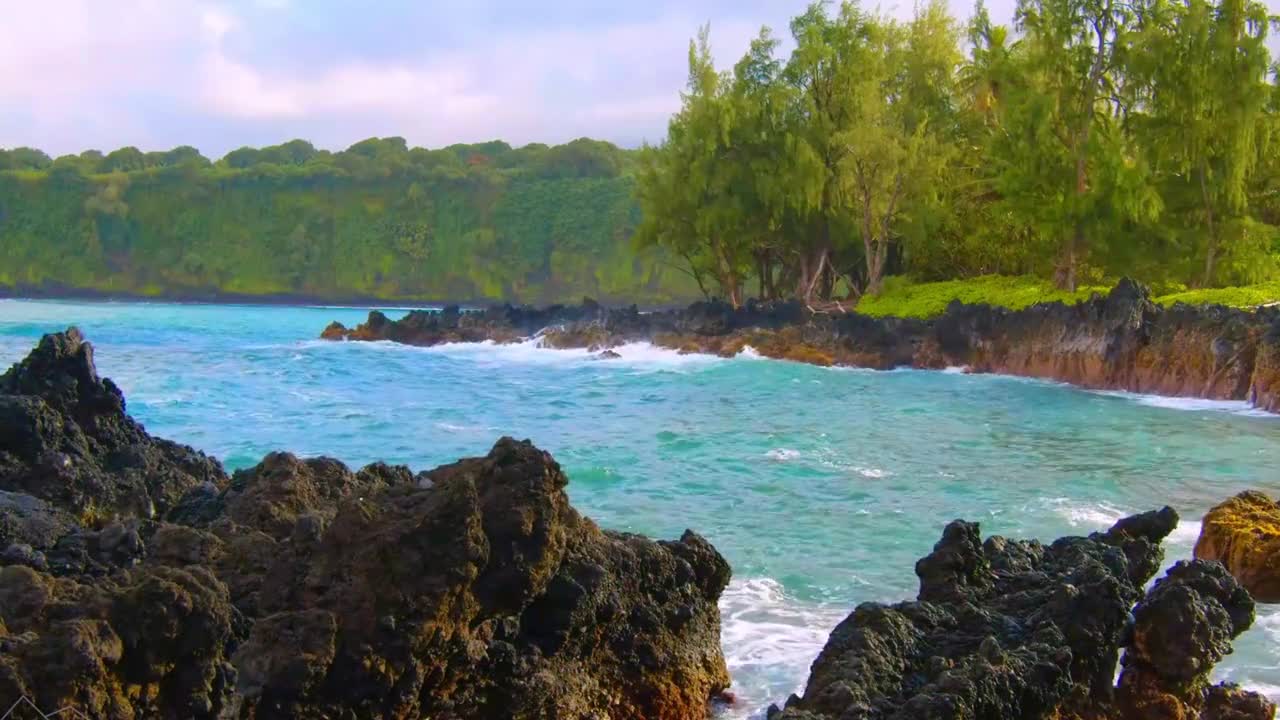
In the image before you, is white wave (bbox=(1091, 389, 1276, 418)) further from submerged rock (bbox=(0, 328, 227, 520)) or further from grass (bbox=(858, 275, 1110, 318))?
submerged rock (bbox=(0, 328, 227, 520))

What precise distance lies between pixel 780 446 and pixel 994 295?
18599 millimetres

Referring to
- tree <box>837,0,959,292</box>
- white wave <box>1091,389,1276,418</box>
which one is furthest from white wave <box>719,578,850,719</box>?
tree <box>837,0,959,292</box>

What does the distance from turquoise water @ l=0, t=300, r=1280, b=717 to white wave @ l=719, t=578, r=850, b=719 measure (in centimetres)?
2

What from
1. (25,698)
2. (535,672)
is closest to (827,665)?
A: (535,672)

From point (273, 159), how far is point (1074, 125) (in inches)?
4482

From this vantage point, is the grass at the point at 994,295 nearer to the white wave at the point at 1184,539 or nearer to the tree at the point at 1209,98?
the tree at the point at 1209,98

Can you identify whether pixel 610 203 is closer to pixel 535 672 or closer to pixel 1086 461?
pixel 1086 461

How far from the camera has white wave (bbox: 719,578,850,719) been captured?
625cm

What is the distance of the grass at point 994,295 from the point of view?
86.8 feet

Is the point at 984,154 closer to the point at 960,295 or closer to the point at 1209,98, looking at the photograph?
the point at 960,295

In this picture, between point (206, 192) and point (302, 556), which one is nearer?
point (302, 556)

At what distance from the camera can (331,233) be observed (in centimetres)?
10706

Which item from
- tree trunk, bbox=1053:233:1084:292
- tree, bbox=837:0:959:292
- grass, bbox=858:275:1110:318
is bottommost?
grass, bbox=858:275:1110:318

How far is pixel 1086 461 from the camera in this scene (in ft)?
48.2
